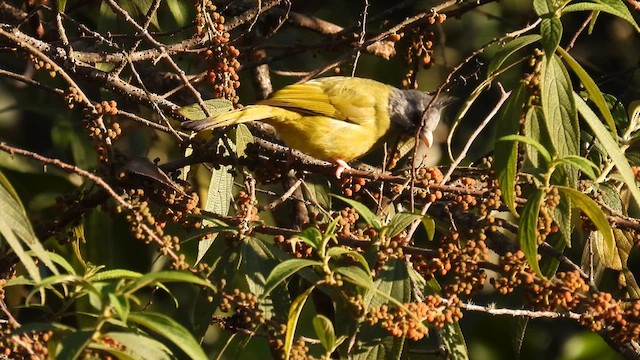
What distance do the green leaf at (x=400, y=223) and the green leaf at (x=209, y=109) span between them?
34.7 inches

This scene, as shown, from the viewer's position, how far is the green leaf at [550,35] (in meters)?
2.47

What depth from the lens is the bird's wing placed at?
420 cm

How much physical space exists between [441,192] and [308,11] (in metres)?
2.63

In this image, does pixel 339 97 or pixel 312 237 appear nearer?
pixel 312 237

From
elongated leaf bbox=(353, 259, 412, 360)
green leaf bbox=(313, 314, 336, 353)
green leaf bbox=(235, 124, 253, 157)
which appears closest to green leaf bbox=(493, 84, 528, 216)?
elongated leaf bbox=(353, 259, 412, 360)

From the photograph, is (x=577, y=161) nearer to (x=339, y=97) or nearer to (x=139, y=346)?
(x=139, y=346)

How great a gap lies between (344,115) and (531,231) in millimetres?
2132

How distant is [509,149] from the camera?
261cm

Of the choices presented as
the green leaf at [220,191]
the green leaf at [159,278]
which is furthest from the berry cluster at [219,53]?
the green leaf at [159,278]

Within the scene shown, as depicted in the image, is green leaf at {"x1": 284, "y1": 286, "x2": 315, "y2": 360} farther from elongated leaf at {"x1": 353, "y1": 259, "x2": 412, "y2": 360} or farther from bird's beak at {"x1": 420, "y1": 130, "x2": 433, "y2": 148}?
bird's beak at {"x1": 420, "y1": 130, "x2": 433, "y2": 148}

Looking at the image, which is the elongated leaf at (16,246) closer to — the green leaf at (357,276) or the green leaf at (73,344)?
the green leaf at (73,344)

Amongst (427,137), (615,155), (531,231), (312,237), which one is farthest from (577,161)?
(427,137)

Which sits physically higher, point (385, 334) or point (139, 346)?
point (139, 346)

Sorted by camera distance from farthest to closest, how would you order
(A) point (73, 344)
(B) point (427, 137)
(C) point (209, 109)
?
(B) point (427, 137) < (C) point (209, 109) < (A) point (73, 344)
